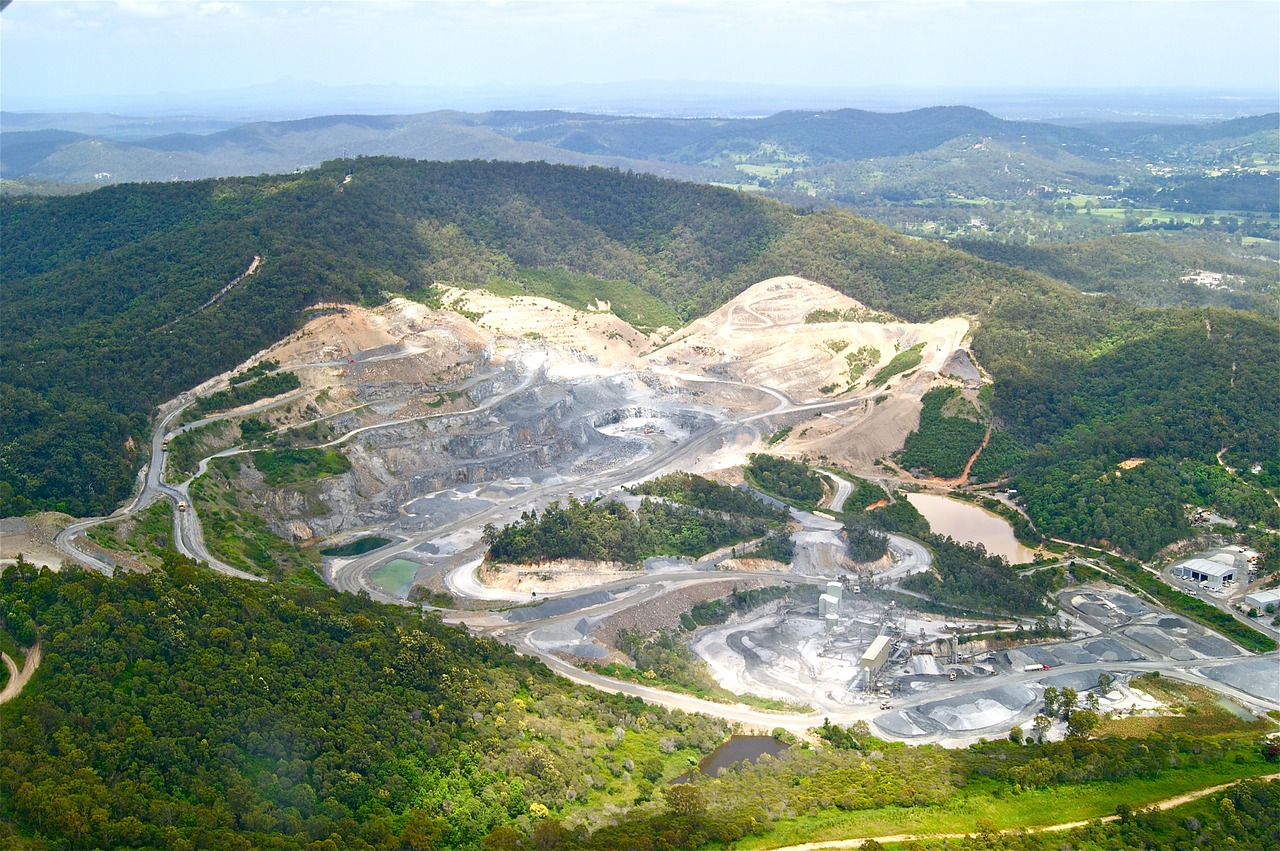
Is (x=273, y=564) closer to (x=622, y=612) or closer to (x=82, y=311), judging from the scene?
(x=622, y=612)

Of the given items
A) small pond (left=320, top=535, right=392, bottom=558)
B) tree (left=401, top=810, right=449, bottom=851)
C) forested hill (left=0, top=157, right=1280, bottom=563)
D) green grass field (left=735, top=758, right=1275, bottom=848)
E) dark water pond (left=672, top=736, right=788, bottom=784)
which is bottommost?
dark water pond (left=672, top=736, right=788, bottom=784)

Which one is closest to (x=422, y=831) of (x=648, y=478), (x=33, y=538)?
(x=33, y=538)

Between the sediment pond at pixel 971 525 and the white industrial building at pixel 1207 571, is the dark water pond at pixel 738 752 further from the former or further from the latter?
the white industrial building at pixel 1207 571

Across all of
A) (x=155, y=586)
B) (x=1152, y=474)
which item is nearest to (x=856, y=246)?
(x=1152, y=474)

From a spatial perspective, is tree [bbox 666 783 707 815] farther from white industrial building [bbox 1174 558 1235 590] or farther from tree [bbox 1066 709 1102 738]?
white industrial building [bbox 1174 558 1235 590]

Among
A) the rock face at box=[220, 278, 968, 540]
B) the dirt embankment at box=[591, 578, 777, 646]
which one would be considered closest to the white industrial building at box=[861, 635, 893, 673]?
the dirt embankment at box=[591, 578, 777, 646]

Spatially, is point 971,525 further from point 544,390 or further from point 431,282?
point 431,282

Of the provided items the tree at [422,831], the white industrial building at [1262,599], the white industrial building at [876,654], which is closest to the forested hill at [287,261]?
the tree at [422,831]
